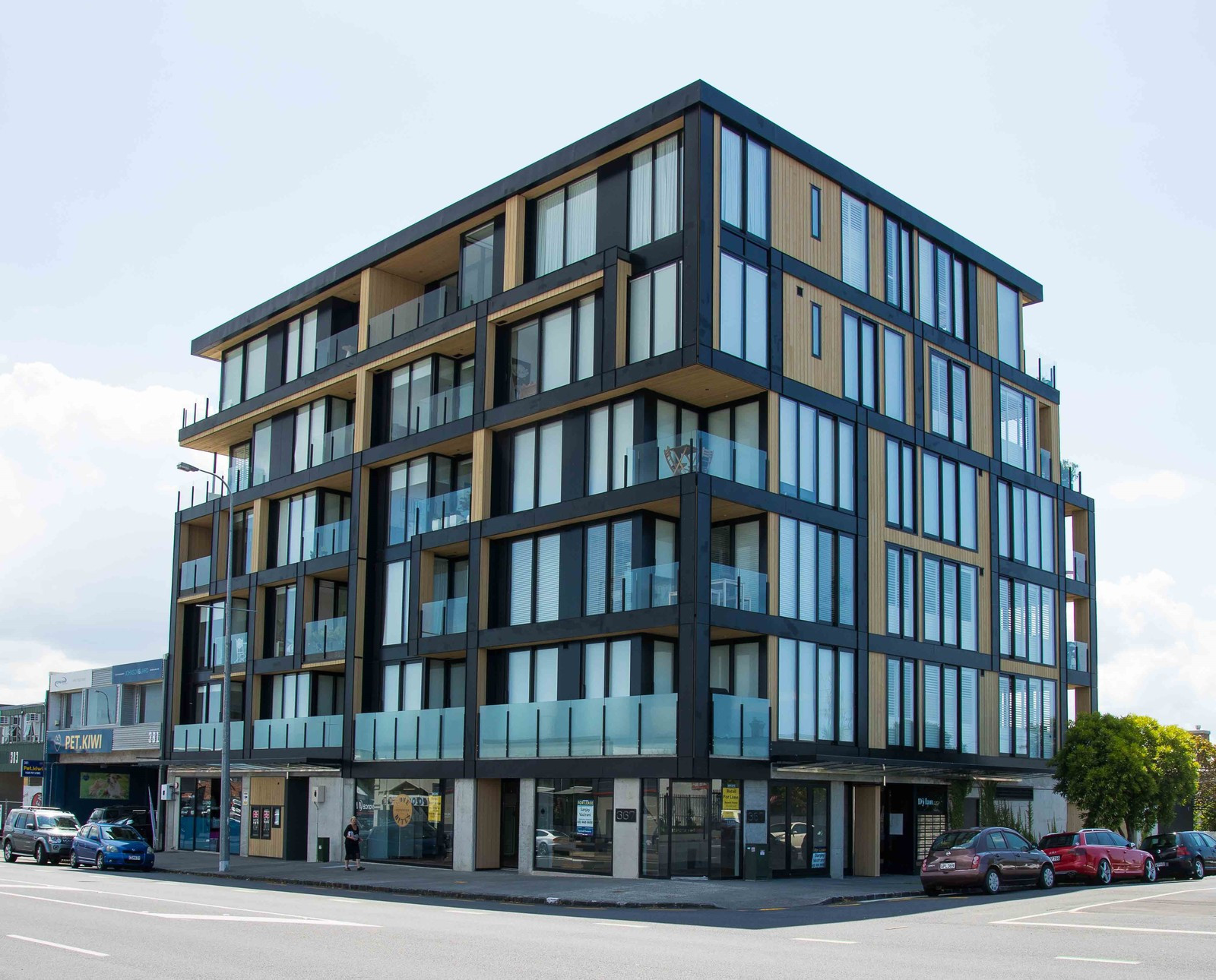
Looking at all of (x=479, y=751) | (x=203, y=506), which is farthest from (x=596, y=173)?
(x=203, y=506)

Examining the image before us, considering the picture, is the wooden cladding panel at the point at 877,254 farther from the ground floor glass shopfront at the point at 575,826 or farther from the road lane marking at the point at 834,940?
the road lane marking at the point at 834,940

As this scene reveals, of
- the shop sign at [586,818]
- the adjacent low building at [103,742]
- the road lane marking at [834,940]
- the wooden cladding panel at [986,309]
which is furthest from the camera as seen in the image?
the adjacent low building at [103,742]

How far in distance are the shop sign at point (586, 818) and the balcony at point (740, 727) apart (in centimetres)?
403

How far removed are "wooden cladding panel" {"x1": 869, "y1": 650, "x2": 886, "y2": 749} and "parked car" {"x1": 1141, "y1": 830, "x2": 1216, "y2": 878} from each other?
25.2ft

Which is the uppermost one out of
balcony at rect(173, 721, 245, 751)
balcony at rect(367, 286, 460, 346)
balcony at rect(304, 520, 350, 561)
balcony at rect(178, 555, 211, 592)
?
balcony at rect(367, 286, 460, 346)

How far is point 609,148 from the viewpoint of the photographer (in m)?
36.8

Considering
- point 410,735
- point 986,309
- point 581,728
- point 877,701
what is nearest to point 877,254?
point 986,309

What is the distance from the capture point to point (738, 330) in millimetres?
34812

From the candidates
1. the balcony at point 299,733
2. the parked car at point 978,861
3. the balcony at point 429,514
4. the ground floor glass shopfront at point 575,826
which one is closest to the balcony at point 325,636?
the balcony at point 299,733

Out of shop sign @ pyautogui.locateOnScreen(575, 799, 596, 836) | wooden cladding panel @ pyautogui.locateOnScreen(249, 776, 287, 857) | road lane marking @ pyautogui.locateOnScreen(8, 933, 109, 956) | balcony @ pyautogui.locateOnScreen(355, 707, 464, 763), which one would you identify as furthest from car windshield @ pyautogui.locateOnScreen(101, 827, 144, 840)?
road lane marking @ pyautogui.locateOnScreen(8, 933, 109, 956)

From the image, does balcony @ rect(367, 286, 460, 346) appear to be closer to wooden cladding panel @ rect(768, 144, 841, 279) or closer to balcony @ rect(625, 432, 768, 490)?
balcony @ rect(625, 432, 768, 490)

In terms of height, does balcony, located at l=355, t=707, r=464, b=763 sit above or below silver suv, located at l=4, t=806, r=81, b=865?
above

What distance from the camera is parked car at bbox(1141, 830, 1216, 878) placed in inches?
1407

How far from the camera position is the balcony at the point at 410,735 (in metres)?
38.1
